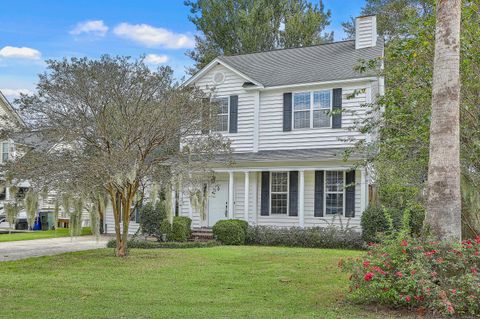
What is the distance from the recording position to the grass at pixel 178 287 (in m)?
7.09

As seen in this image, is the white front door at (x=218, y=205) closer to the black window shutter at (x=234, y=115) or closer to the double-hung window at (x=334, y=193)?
the black window shutter at (x=234, y=115)

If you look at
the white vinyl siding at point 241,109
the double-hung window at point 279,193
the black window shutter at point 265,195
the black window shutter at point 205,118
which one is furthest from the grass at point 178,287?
the white vinyl siding at point 241,109

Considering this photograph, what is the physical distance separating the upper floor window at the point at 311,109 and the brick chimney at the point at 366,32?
3385 millimetres

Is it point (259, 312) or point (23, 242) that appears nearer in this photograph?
point (259, 312)

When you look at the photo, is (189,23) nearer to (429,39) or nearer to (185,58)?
(185,58)

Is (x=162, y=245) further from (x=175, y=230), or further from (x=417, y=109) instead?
(x=417, y=109)

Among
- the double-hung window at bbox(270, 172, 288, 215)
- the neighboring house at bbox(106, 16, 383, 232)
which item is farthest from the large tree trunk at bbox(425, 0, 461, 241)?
the double-hung window at bbox(270, 172, 288, 215)

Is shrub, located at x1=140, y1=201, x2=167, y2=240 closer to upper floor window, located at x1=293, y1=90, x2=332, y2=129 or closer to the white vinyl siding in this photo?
the white vinyl siding

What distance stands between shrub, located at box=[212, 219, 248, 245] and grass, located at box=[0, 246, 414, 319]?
13.3 ft

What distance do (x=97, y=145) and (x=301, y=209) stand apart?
8691mm

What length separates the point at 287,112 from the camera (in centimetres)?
2033

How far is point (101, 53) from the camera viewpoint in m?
13.1

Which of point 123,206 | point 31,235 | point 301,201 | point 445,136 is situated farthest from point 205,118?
point 31,235

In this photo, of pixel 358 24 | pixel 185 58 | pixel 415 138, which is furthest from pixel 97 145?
pixel 185 58
